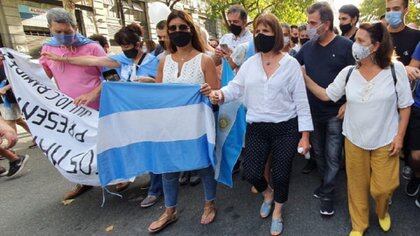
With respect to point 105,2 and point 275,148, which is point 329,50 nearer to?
point 275,148

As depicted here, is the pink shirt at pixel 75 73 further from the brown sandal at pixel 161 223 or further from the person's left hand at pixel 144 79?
the brown sandal at pixel 161 223

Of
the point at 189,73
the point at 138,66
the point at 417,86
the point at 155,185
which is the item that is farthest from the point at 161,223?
the point at 417,86

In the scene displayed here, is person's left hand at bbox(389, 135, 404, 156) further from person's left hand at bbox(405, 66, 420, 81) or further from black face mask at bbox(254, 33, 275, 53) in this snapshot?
black face mask at bbox(254, 33, 275, 53)

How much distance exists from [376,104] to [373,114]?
0.08 m

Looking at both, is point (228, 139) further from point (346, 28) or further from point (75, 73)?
point (346, 28)

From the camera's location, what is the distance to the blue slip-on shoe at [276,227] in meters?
3.07

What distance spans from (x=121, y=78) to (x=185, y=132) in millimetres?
1256

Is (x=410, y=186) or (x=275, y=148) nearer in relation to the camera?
(x=275, y=148)

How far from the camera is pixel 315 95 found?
315cm

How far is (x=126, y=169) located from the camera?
327 centimetres

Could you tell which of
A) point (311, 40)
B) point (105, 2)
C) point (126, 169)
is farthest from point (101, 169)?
point (105, 2)

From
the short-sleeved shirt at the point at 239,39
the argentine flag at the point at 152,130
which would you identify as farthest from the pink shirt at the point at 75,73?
the short-sleeved shirt at the point at 239,39

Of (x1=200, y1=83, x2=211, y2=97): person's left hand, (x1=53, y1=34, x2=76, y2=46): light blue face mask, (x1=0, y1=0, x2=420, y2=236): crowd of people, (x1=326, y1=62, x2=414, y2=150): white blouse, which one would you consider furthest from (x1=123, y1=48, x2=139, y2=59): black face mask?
Answer: (x1=326, y1=62, x2=414, y2=150): white blouse

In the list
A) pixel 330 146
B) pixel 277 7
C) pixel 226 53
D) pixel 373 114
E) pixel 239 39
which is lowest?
pixel 330 146
